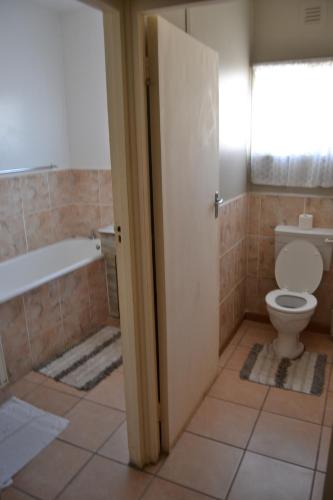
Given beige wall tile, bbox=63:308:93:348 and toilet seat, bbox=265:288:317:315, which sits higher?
toilet seat, bbox=265:288:317:315

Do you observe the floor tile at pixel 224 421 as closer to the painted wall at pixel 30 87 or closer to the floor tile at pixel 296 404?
the floor tile at pixel 296 404

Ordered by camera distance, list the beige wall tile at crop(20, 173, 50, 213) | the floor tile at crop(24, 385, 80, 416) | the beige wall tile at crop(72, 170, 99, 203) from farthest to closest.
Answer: the beige wall tile at crop(72, 170, 99, 203) → the beige wall tile at crop(20, 173, 50, 213) → the floor tile at crop(24, 385, 80, 416)

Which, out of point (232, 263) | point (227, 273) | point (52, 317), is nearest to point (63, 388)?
point (52, 317)

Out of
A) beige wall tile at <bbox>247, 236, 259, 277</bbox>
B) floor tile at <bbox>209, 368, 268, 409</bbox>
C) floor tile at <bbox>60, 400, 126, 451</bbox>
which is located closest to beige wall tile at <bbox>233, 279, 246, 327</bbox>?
beige wall tile at <bbox>247, 236, 259, 277</bbox>

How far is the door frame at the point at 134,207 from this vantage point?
5.06 ft

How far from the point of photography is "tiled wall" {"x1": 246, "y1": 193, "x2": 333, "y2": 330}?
308 cm

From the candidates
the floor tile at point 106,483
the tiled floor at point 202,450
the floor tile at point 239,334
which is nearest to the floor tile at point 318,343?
the tiled floor at point 202,450

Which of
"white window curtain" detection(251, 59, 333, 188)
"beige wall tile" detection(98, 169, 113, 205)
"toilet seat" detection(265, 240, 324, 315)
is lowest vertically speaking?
"toilet seat" detection(265, 240, 324, 315)

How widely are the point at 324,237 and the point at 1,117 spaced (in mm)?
2572

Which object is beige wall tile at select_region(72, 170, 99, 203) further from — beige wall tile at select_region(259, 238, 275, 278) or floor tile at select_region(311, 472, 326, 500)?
floor tile at select_region(311, 472, 326, 500)

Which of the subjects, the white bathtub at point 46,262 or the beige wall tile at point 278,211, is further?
the white bathtub at point 46,262

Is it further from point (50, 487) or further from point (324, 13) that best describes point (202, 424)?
point (324, 13)

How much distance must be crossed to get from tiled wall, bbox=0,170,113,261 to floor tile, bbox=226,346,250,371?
1.61 metres

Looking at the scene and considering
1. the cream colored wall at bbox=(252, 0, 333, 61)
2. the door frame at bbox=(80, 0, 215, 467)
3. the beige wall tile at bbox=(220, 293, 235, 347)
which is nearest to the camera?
the door frame at bbox=(80, 0, 215, 467)
